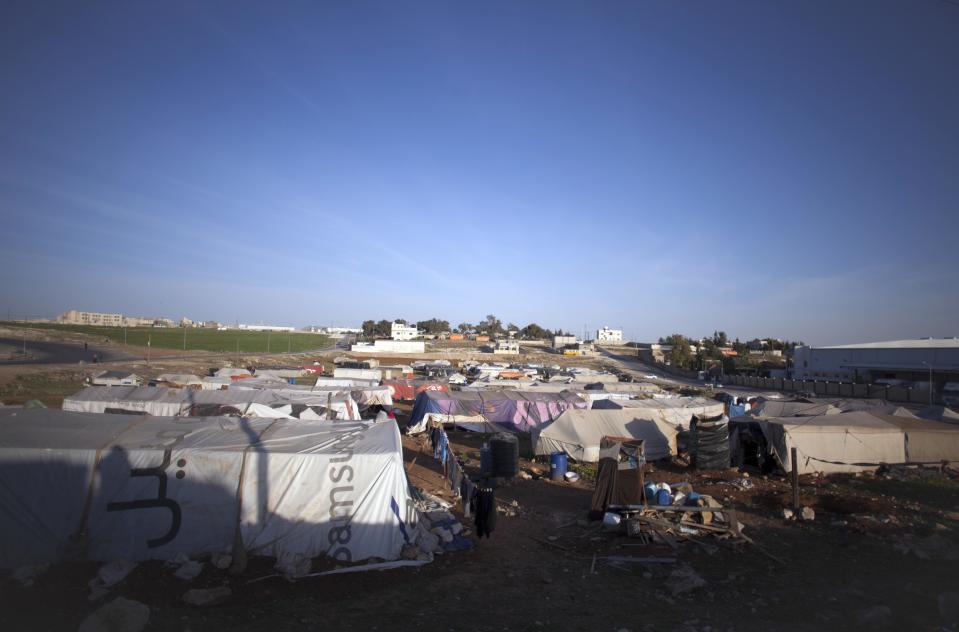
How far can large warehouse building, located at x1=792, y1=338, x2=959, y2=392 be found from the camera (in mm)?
56594

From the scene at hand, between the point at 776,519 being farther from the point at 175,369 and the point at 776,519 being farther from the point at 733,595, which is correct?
the point at 175,369

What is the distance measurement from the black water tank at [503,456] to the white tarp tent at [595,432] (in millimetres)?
3386

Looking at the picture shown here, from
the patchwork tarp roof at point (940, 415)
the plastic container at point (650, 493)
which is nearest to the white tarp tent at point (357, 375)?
the plastic container at point (650, 493)

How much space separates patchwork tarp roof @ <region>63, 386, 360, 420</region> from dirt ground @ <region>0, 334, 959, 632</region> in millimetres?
11199

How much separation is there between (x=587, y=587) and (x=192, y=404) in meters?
17.0

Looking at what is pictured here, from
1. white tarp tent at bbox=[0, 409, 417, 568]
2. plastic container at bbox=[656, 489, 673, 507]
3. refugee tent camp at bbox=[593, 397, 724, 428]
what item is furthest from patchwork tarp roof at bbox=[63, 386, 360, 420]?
plastic container at bbox=[656, 489, 673, 507]

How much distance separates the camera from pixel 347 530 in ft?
30.1

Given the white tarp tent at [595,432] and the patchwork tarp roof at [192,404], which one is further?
the white tarp tent at [595,432]

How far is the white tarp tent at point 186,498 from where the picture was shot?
8688mm

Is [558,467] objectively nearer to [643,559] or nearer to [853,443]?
[643,559]

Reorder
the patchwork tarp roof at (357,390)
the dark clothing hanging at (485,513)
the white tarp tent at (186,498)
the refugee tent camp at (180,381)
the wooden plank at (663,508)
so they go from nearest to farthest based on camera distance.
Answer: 1. the white tarp tent at (186,498)
2. the dark clothing hanging at (485,513)
3. the wooden plank at (663,508)
4. the patchwork tarp roof at (357,390)
5. the refugee tent camp at (180,381)

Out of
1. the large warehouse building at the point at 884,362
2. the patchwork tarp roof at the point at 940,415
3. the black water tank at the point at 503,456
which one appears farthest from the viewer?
the large warehouse building at the point at 884,362

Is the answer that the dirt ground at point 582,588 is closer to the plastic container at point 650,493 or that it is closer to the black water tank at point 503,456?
the plastic container at point 650,493

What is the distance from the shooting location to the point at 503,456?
55.4 feet
